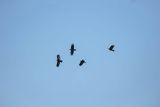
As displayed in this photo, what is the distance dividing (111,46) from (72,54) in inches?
168

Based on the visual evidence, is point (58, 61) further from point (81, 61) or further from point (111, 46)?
point (111, 46)

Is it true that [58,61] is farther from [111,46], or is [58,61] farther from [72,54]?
[111,46]

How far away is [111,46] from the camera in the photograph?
157ft

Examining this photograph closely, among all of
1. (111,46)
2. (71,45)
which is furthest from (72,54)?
(111,46)

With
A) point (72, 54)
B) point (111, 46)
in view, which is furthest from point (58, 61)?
point (111, 46)

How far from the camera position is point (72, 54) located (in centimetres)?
4766

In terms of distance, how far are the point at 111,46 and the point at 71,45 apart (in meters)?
4.30

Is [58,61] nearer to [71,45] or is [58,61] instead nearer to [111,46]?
[71,45]

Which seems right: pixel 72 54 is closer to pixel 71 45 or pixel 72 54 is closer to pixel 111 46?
pixel 71 45

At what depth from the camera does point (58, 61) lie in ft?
158

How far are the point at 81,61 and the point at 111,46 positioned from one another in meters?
3.69

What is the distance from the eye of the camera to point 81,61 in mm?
48688

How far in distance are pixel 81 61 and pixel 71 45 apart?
2.31 meters
